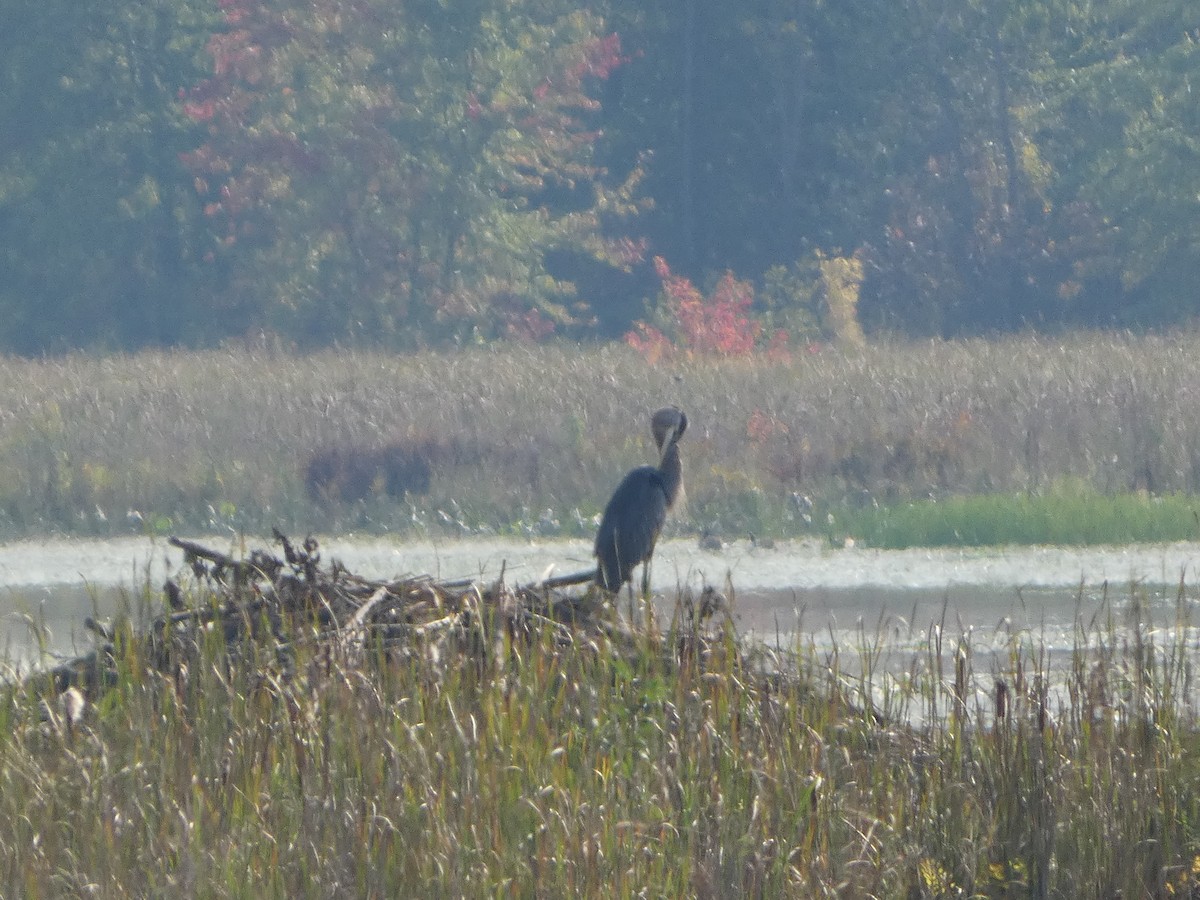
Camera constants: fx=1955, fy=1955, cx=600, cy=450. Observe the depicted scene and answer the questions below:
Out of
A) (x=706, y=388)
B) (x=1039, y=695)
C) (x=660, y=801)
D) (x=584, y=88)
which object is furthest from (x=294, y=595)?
(x=584, y=88)

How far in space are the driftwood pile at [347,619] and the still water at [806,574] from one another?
3712 millimetres

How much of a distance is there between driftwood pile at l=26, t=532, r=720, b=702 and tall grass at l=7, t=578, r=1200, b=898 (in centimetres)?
7

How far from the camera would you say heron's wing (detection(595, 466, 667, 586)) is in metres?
6.87

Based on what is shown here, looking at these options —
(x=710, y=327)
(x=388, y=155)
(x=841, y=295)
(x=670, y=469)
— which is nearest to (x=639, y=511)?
(x=670, y=469)

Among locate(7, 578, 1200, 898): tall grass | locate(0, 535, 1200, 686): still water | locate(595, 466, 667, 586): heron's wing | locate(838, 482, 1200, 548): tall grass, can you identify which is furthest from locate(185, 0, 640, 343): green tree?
locate(7, 578, 1200, 898): tall grass

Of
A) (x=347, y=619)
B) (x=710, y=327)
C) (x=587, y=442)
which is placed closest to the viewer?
(x=347, y=619)

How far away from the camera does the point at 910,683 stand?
16.9 feet

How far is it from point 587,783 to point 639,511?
245cm

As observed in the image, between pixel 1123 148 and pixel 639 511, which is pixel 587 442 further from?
pixel 1123 148

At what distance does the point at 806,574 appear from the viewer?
39.7 feet

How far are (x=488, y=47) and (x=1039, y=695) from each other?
1013 inches

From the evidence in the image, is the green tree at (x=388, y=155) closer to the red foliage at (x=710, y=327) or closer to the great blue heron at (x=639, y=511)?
the red foliage at (x=710, y=327)

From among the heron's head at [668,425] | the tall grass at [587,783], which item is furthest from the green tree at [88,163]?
the tall grass at [587,783]

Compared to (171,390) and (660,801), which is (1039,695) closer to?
(660,801)
